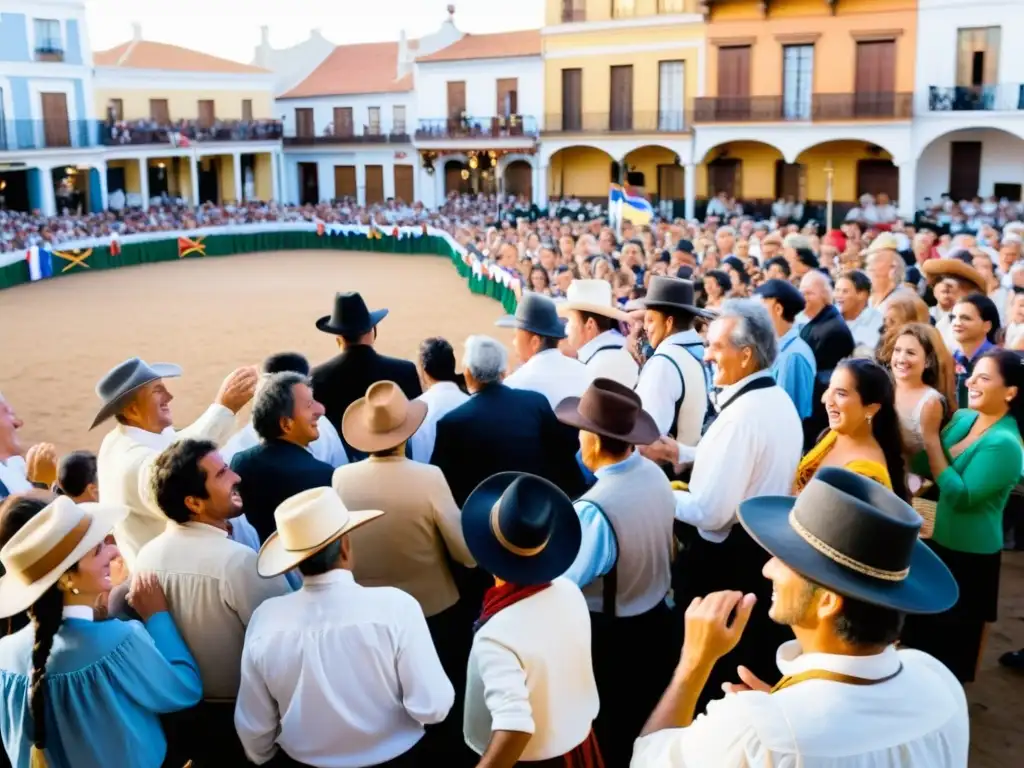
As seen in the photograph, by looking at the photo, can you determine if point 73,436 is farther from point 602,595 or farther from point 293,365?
point 602,595

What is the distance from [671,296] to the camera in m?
5.96

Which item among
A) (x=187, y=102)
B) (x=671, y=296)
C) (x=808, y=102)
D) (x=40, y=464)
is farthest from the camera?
(x=187, y=102)

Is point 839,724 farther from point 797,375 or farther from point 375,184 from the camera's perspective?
point 375,184

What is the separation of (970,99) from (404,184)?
80.3 feet

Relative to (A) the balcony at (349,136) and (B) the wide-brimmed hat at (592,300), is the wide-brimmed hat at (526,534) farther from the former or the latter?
(A) the balcony at (349,136)

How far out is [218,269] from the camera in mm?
29797

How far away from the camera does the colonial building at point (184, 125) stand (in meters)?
40.3

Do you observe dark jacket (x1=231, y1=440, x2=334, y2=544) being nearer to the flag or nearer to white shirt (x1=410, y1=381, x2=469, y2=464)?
white shirt (x1=410, y1=381, x2=469, y2=464)

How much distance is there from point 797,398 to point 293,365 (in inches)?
120

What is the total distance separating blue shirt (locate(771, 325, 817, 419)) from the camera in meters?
6.07

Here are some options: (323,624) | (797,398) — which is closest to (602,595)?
(323,624)

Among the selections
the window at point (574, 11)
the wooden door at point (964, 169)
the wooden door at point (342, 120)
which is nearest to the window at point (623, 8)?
the window at point (574, 11)

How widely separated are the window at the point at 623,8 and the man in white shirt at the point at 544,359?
103ft

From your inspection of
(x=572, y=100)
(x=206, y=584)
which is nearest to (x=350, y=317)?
(x=206, y=584)
